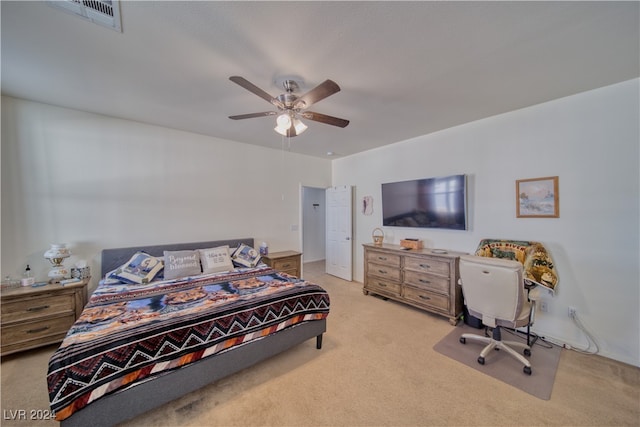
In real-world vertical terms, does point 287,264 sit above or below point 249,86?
below

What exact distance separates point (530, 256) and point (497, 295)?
3.04 ft

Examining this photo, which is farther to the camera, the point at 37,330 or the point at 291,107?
the point at 37,330

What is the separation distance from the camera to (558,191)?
8.58 feet

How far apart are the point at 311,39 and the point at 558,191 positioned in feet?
10.1

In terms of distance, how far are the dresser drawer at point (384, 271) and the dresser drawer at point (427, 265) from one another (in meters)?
0.22

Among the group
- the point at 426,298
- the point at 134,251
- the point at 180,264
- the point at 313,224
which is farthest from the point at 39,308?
the point at 313,224

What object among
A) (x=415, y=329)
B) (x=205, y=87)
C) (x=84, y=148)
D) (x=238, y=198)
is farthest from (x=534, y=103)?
(x=84, y=148)

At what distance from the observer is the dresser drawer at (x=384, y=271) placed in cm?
371

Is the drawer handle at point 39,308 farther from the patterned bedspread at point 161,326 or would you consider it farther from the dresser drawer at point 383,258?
the dresser drawer at point 383,258

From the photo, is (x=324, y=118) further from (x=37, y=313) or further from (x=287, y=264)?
(x=37, y=313)

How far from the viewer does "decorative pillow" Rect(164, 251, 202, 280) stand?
2.97 meters

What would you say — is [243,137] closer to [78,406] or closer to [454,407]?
[78,406]

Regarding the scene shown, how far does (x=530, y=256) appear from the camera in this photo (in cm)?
264

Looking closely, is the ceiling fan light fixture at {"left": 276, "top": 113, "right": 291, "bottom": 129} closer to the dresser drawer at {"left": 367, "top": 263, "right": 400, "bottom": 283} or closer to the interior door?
the dresser drawer at {"left": 367, "top": 263, "right": 400, "bottom": 283}
